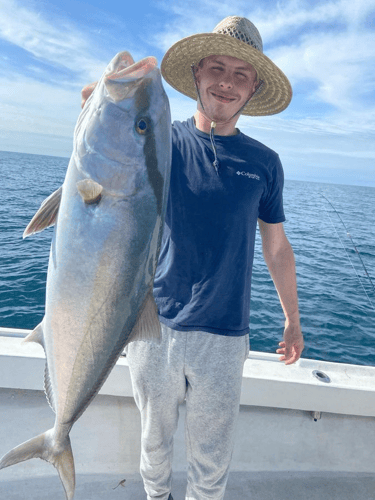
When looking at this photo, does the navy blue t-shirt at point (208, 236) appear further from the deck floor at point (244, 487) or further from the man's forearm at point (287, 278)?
the deck floor at point (244, 487)

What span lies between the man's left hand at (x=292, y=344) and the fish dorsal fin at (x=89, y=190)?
5.24ft

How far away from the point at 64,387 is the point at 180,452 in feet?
5.60

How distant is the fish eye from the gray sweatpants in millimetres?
1068

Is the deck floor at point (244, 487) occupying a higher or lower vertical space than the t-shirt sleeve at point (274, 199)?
lower

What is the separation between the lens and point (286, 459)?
3145mm

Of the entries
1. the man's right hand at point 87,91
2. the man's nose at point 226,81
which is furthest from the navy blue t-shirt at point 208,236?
the man's right hand at point 87,91

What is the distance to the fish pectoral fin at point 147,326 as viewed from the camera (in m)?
1.74

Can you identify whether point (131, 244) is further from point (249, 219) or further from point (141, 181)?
point (249, 219)

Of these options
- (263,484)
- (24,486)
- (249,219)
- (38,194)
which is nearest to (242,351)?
(249,219)

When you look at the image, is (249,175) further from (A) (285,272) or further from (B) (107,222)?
(B) (107,222)

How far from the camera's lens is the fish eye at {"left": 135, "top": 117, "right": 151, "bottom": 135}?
5.11 ft

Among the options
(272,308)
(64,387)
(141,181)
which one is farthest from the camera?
(272,308)

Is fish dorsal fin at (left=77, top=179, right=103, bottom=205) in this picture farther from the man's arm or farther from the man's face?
the man's arm

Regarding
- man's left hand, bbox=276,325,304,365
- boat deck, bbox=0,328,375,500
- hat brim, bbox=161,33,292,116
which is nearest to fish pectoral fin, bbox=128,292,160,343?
man's left hand, bbox=276,325,304,365
